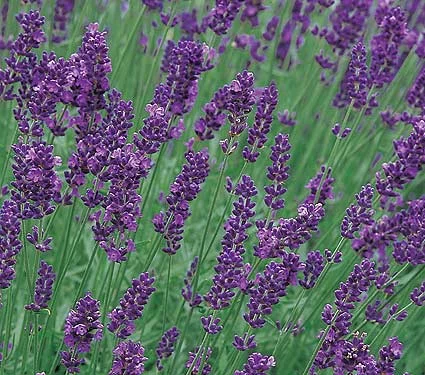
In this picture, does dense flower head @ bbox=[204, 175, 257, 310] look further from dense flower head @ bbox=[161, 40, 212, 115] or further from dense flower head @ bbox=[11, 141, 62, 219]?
dense flower head @ bbox=[11, 141, 62, 219]

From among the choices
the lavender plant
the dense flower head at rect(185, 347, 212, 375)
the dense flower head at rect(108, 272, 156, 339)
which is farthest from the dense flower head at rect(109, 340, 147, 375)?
the dense flower head at rect(185, 347, 212, 375)

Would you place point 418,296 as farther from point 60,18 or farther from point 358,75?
point 60,18

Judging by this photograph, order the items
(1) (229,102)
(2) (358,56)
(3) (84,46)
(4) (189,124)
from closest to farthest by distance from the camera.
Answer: (3) (84,46)
(1) (229,102)
(2) (358,56)
(4) (189,124)

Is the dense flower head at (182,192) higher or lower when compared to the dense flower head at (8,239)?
higher

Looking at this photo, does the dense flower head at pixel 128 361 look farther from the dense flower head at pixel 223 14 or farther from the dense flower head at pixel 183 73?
the dense flower head at pixel 223 14

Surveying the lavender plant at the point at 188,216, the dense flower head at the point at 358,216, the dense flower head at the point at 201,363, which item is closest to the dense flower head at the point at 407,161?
the lavender plant at the point at 188,216

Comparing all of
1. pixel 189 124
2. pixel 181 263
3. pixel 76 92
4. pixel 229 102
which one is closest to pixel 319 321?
pixel 181 263

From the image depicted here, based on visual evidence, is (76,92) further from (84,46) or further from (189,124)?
(189,124)

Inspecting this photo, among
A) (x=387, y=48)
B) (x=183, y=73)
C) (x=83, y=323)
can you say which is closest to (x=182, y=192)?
(x=183, y=73)
